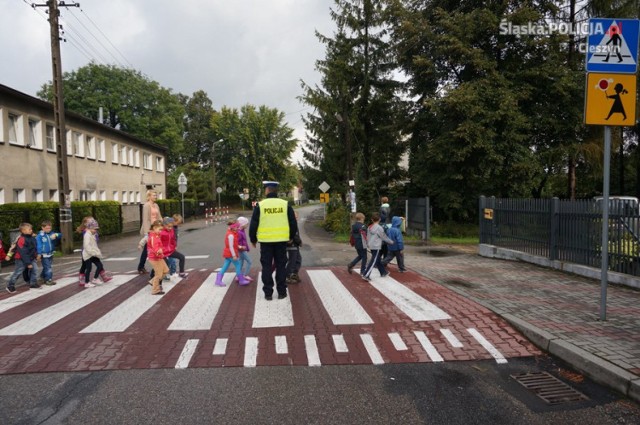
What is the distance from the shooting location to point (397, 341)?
5141 mm

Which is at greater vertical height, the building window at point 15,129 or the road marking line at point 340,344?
the building window at point 15,129

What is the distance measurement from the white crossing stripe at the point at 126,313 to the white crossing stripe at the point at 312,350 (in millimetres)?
2452

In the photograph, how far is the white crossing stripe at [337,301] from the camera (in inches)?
237

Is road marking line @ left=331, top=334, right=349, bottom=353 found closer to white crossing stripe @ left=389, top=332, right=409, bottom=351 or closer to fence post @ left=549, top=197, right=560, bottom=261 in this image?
white crossing stripe @ left=389, top=332, right=409, bottom=351

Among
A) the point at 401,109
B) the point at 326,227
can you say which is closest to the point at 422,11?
the point at 401,109

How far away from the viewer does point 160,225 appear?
8.00 m

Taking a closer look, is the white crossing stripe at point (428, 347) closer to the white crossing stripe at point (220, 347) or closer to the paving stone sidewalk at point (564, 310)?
the paving stone sidewalk at point (564, 310)

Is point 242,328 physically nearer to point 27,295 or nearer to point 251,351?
point 251,351

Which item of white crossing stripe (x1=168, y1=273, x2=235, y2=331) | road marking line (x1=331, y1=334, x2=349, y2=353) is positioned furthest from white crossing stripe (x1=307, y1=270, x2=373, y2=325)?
white crossing stripe (x1=168, y1=273, x2=235, y2=331)

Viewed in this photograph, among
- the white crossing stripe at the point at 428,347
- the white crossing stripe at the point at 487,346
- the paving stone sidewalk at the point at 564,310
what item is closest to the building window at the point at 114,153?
the paving stone sidewalk at the point at 564,310

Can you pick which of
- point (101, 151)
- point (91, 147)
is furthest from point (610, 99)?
point (101, 151)

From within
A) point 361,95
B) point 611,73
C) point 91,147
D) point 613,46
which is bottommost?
point 611,73

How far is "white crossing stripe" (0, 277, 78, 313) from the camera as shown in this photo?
279 inches

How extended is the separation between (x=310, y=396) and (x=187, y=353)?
1.74 meters
